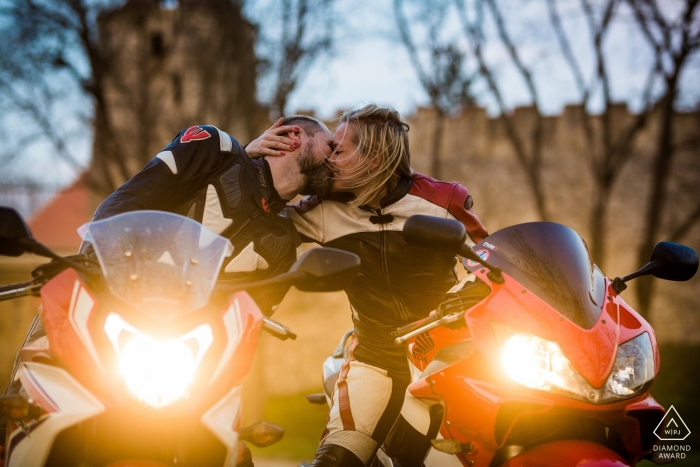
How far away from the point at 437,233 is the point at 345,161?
1.21 metres

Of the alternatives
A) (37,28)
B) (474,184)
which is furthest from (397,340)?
(474,184)

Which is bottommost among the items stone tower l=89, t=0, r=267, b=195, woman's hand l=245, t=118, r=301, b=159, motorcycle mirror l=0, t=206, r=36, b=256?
motorcycle mirror l=0, t=206, r=36, b=256

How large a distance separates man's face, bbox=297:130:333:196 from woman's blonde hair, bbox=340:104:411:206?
0.15 metres

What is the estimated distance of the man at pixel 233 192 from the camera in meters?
3.17

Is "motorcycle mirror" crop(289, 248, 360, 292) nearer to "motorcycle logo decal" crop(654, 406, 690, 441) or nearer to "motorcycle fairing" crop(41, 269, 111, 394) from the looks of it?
"motorcycle fairing" crop(41, 269, 111, 394)

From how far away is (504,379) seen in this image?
224 cm

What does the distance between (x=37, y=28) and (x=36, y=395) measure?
10.3m

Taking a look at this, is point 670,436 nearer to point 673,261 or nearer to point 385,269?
point 673,261

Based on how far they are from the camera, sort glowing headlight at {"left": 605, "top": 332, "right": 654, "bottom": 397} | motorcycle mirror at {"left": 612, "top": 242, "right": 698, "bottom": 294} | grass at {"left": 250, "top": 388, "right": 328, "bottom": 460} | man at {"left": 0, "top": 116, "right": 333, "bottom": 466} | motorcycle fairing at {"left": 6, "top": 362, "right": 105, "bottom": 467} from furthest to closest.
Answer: grass at {"left": 250, "top": 388, "right": 328, "bottom": 460} < man at {"left": 0, "top": 116, "right": 333, "bottom": 466} < motorcycle mirror at {"left": 612, "top": 242, "right": 698, "bottom": 294} < glowing headlight at {"left": 605, "top": 332, "right": 654, "bottom": 397} < motorcycle fairing at {"left": 6, "top": 362, "right": 105, "bottom": 467}

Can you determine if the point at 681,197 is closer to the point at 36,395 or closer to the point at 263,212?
the point at 263,212

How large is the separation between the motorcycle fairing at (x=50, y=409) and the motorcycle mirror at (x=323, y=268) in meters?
0.74

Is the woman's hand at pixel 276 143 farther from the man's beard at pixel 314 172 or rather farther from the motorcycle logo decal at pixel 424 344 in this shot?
the motorcycle logo decal at pixel 424 344

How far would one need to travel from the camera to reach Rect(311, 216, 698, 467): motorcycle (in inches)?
85.4

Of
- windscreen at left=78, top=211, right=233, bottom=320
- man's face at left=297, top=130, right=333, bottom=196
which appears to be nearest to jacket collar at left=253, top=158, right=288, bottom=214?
man's face at left=297, top=130, right=333, bottom=196
